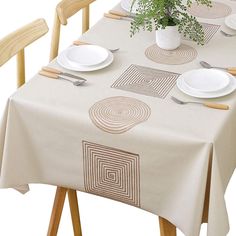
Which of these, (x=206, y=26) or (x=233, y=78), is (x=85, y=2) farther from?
(x=233, y=78)

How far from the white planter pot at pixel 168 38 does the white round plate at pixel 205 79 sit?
23 centimetres

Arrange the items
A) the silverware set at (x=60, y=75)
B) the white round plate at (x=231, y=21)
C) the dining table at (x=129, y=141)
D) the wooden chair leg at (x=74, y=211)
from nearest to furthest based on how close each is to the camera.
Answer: the dining table at (x=129, y=141) → the silverware set at (x=60, y=75) → the wooden chair leg at (x=74, y=211) → the white round plate at (x=231, y=21)

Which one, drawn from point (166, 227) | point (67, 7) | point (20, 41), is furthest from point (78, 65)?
point (166, 227)

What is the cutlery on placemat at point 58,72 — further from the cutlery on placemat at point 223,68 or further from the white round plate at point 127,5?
the white round plate at point 127,5

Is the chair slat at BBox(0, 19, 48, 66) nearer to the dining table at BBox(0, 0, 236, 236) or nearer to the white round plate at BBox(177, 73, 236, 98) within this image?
the dining table at BBox(0, 0, 236, 236)

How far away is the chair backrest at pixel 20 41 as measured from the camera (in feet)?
9.27

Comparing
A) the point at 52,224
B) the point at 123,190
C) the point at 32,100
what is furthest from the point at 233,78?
the point at 52,224

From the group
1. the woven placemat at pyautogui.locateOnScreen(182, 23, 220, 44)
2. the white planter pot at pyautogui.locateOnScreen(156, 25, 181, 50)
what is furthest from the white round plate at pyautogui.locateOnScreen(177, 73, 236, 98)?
the woven placemat at pyautogui.locateOnScreen(182, 23, 220, 44)

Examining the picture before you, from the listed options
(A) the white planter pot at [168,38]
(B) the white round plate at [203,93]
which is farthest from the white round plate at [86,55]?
(B) the white round plate at [203,93]

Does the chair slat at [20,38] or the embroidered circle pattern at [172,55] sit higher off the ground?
the chair slat at [20,38]

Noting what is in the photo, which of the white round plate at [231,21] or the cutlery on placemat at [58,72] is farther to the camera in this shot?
the white round plate at [231,21]

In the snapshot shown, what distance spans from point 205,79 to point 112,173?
522 mm

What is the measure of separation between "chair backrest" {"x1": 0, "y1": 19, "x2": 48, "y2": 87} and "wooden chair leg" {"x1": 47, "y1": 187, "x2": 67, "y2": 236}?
0.49 metres

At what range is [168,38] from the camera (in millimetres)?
2945
